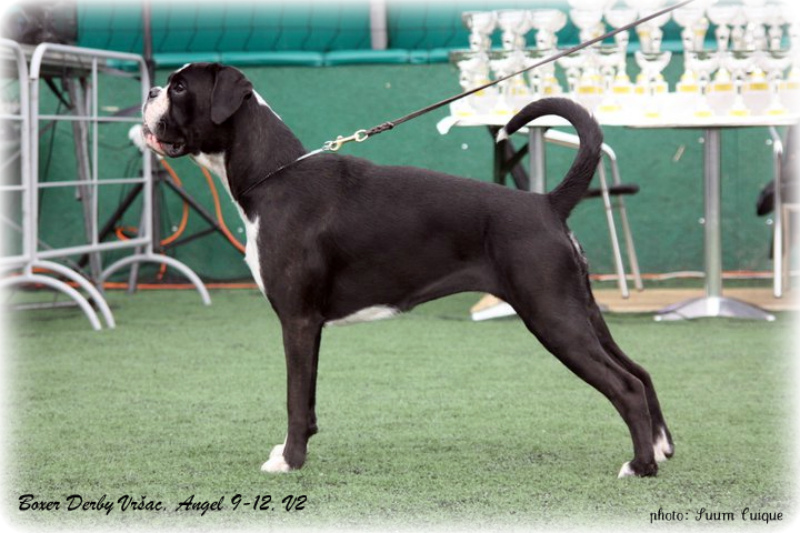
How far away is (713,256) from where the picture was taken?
647 cm

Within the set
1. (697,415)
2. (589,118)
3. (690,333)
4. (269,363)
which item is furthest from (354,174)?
(690,333)

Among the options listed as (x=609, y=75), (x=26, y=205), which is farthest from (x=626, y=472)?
(x=26, y=205)

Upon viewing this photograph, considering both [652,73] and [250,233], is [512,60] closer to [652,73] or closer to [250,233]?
[652,73]

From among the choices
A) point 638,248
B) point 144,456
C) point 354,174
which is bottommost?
point 638,248

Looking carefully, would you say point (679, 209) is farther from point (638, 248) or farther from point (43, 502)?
point (43, 502)

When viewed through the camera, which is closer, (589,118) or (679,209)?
(589,118)

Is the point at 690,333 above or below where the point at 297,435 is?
below

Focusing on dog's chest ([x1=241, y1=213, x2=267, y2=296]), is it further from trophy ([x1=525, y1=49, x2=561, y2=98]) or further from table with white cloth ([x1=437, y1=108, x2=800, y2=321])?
trophy ([x1=525, y1=49, x2=561, y2=98])

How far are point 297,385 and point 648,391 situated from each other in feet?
3.45

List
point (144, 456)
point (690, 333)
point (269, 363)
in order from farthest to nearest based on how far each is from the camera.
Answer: point (690, 333)
point (269, 363)
point (144, 456)

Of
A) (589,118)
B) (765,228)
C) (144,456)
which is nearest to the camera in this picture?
(589,118)

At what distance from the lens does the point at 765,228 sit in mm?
8211

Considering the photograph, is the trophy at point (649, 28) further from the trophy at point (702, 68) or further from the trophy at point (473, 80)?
the trophy at point (473, 80)

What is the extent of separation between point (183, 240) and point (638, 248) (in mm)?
3206
